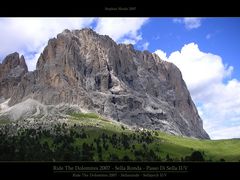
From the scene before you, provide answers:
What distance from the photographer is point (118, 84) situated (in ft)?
340

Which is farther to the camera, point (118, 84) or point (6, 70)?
point (118, 84)

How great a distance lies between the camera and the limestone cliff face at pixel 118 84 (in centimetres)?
1672

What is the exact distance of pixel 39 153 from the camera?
9.80m

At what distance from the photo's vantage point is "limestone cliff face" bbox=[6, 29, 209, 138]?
16.7m
